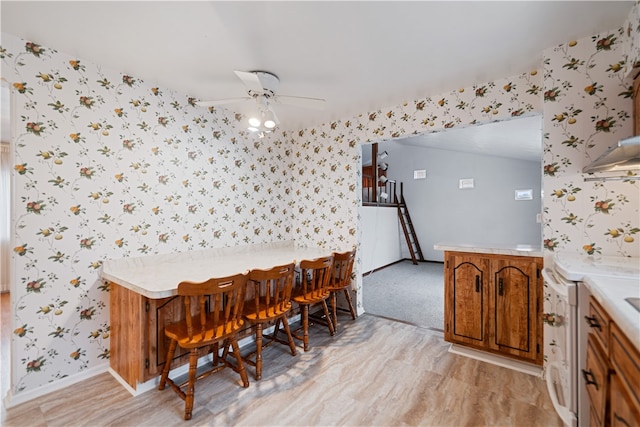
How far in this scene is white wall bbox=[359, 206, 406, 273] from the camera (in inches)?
219

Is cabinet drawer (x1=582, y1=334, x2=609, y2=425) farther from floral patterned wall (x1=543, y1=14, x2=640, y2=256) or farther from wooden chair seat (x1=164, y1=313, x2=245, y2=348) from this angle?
wooden chair seat (x1=164, y1=313, x2=245, y2=348)

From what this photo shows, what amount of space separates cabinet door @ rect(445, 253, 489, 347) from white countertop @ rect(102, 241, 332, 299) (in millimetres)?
1400

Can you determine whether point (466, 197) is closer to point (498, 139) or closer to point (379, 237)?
point (498, 139)

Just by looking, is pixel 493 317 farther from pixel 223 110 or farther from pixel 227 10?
pixel 223 110

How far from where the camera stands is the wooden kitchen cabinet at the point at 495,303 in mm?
2119

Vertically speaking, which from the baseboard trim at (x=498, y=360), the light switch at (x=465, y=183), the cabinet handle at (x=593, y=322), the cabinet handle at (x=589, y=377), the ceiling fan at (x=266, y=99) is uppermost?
the ceiling fan at (x=266, y=99)

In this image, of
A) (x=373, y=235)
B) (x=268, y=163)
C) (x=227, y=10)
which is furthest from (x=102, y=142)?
(x=373, y=235)

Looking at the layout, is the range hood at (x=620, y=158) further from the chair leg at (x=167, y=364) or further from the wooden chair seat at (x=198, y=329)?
the chair leg at (x=167, y=364)

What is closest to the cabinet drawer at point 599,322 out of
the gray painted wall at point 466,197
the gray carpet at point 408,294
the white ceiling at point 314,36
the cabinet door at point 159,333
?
the white ceiling at point 314,36

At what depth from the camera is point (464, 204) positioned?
20.9 ft

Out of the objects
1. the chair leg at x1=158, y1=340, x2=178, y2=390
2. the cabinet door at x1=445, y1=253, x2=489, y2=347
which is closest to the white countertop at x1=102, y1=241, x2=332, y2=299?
the chair leg at x1=158, y1=340, x2=178, y2=390

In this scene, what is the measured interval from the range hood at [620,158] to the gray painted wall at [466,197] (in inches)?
187

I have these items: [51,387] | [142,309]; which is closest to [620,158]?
[142,309]

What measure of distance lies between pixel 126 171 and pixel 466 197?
637 cm
